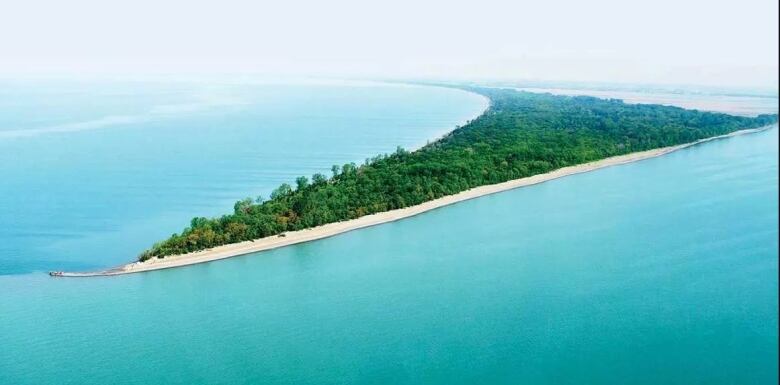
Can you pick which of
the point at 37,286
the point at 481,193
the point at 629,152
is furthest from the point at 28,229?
the point at 629,152

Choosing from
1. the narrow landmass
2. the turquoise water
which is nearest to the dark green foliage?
the narrow landmass

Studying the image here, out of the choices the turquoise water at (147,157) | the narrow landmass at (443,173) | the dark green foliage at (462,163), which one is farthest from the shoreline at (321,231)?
the turquoise water at (147,157)

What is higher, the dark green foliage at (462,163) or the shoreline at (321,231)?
the dark green foliage at (462,163)

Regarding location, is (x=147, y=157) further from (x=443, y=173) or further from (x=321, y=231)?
(x=321, y=231)

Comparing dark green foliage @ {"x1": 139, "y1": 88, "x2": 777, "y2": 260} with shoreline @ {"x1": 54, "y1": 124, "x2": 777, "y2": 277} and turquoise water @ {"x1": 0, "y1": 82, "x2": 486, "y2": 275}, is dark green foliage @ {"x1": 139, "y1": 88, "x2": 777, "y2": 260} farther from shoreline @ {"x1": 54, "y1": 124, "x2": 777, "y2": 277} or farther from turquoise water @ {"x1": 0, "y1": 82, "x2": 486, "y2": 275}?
turquoise water @ {"x1": 0, "y1": 82, "x2": 486, "y2": 275}

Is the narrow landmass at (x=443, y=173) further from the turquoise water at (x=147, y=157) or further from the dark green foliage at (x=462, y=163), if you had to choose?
the turquoise water at (x=147, y=157)

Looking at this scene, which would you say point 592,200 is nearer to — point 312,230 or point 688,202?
point 688,202
